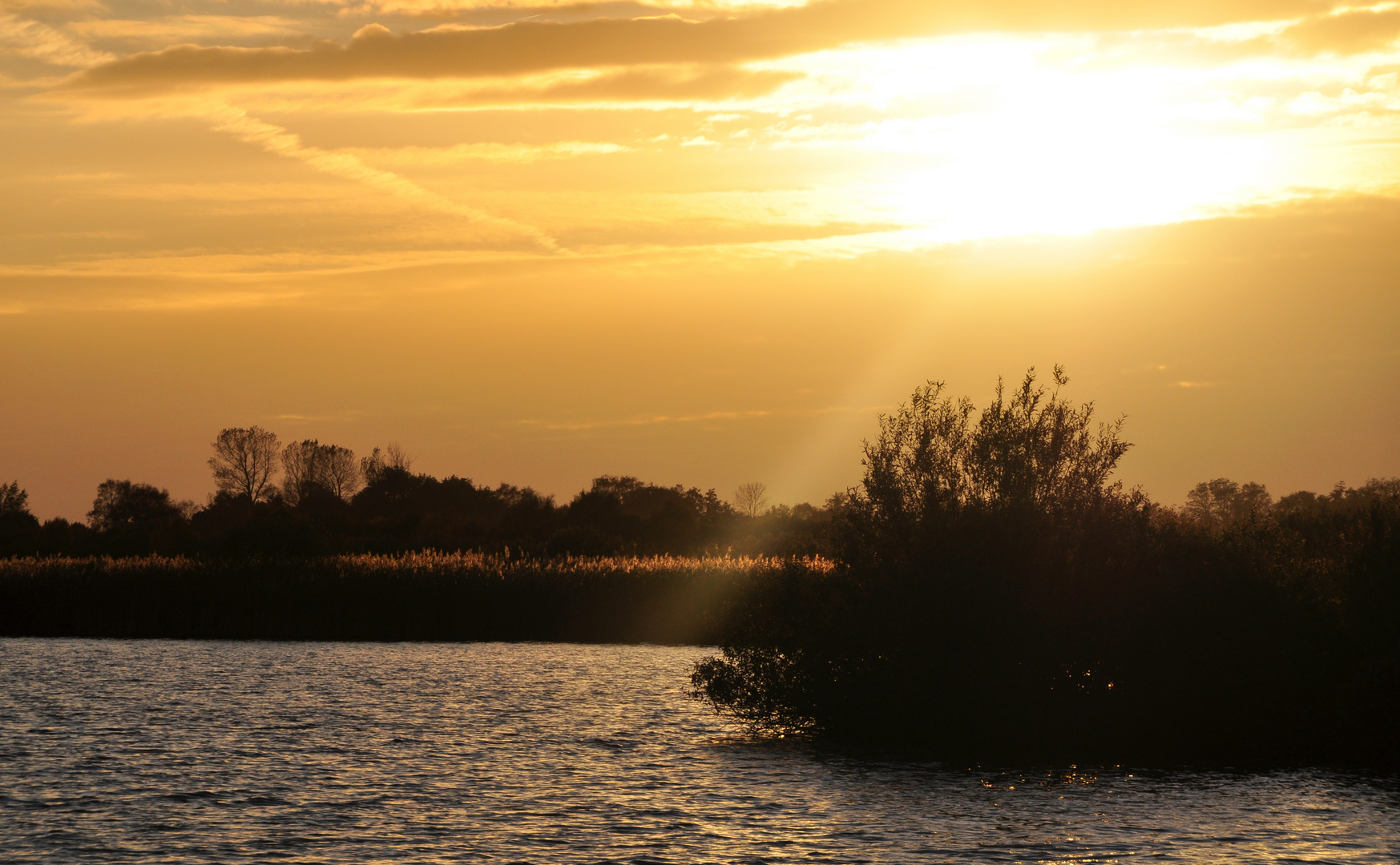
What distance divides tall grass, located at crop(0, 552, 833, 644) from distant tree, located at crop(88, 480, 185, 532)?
87265mm

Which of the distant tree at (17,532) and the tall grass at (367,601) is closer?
the tall grass at (367,601)

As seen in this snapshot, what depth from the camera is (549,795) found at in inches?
878

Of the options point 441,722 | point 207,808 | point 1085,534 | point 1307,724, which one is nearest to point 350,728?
point 441,722

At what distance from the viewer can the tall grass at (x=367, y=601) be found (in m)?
56.6

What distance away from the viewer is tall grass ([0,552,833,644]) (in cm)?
5656

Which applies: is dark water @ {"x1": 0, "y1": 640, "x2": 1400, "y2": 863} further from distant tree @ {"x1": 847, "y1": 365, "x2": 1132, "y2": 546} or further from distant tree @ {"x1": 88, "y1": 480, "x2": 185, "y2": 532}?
distant tree @ {"x1": 88, "y1": 480, "x2": 185, "y2": 532}

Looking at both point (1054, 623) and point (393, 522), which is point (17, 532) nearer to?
point (393, 522)

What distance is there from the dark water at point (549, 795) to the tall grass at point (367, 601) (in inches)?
Result: 827

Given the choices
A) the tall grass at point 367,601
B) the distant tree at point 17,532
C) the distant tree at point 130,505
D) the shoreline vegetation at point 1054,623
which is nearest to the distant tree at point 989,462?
the shoreline vegetation at point 1054,623

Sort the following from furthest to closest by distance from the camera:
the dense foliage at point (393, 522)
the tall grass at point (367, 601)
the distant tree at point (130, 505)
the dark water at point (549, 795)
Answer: the distant tree at point (130, 505) → the dense foliage at point (393, 522) → the tall grass at point (367, 601) → the dark water at point (549, 795)

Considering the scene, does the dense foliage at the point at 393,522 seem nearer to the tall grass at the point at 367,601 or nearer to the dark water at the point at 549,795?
the tall grass at the point at 367,601

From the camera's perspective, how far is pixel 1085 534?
28.5m

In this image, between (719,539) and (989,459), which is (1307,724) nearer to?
(989,459)

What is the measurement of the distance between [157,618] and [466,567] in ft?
42.2
